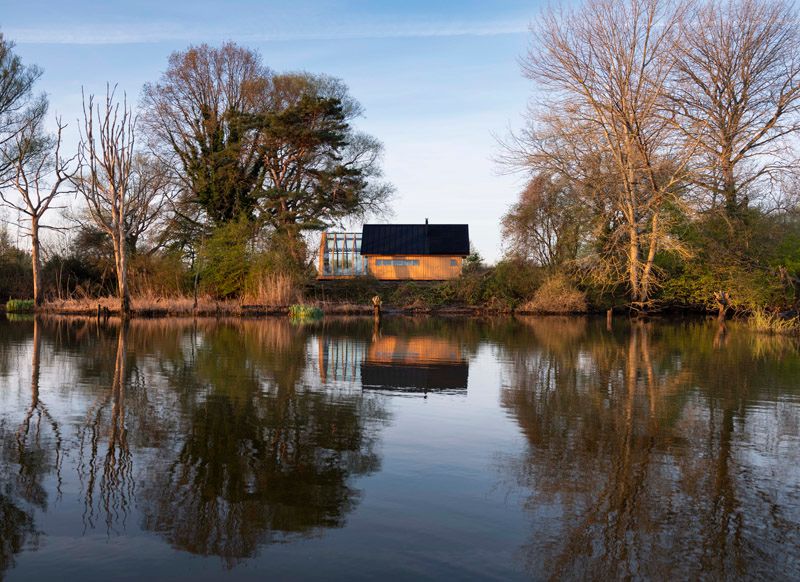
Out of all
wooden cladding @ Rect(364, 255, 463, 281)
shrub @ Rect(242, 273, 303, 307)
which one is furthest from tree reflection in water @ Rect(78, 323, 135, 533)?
wooden cladding @ Rect(364, 255, 463, 281)

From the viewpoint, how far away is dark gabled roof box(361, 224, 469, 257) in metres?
45.4

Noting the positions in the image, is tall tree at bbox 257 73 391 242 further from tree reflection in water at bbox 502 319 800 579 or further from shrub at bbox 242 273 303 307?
tree reflection in water at bbox 502 319 800 579

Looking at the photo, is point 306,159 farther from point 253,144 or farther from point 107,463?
point 107,463

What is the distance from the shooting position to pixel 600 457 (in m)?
6.33

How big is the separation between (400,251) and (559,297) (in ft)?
44.1

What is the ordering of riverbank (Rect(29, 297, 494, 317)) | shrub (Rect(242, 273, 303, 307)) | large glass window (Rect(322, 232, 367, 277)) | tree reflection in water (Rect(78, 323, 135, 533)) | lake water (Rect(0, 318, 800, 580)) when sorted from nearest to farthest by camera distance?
lake water (Rect(0, 318, 800, 580)) < tree reflection in water (Rect(78, 323, 135, 533)) < riverbank (Rect(29, 297, 494, 317)) < shrub (Rect(242, 273, 303, 307)) < large glass window (Rect(322, 232, 367, 277))

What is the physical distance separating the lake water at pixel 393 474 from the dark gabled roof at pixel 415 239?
33.4 meters

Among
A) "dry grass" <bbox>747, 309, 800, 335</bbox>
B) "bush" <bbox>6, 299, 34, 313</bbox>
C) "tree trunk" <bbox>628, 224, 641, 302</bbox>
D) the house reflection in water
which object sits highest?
"tree trunk" <bbox>628, 224, 641, 302</bbox>

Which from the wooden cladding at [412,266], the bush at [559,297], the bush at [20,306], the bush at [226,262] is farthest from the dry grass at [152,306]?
the bush at [559,297]

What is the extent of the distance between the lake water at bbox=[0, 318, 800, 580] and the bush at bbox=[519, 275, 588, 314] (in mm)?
22685

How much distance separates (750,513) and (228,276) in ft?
101

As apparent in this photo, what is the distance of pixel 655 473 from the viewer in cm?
586

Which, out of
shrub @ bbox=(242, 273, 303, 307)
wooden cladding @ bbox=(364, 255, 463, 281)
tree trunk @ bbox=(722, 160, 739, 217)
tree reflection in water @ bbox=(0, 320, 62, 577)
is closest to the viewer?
tree reflection in water @ bbox=(0, 320, 62, 577)

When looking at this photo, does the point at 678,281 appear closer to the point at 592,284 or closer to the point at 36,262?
the point at 592,284
